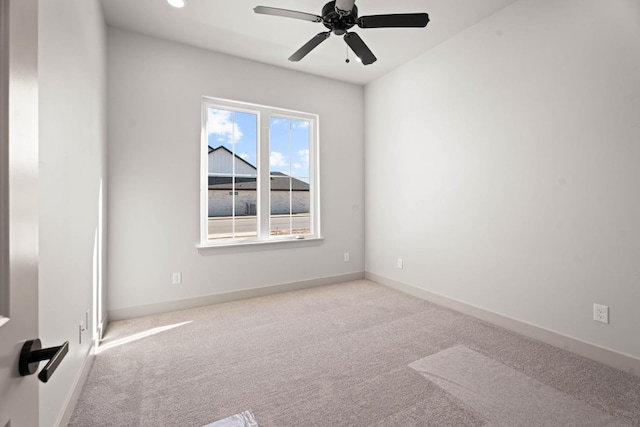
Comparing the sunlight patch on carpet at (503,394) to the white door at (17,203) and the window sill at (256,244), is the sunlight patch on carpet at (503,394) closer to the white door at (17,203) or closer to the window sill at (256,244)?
the white door at (17,203)

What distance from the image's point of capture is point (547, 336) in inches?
99.7

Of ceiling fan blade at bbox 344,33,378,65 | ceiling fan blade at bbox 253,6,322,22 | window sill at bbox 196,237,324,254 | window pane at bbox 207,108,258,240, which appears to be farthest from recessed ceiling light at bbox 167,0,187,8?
window sill at bbox 196,237,324,254

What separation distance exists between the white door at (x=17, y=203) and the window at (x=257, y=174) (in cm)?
294

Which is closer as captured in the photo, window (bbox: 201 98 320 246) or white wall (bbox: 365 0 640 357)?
white wall (bbox: 365 0 640 357)

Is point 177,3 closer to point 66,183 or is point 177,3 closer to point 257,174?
point 257,174

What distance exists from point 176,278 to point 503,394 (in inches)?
120

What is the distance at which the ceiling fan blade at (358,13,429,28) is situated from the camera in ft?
6.96

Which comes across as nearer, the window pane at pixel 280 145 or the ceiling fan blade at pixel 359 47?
the ceiling fan blade at pixel 359 47

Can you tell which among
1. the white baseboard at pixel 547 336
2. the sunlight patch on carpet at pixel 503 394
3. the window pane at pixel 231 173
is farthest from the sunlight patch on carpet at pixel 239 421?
the white baseboard at pixel 547 336

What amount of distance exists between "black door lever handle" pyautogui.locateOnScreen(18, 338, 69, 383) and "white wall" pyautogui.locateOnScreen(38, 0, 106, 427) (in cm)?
89

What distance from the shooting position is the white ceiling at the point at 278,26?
8.95ft

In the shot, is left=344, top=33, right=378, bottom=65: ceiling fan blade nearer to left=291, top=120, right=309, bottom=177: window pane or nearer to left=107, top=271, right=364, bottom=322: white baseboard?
left=291, top=120, right=309, bottom=177: window pane

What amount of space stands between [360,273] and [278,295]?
1.36 meters

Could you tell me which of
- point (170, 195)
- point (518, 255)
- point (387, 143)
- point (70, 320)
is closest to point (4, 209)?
point (70, 320)
